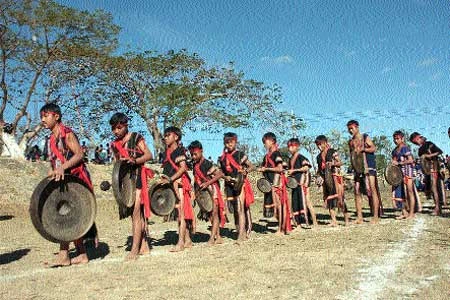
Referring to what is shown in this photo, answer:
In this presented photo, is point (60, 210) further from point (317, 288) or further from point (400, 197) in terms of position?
point (400, 197)

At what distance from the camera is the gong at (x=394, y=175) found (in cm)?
1101

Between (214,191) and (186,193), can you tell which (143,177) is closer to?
(186,193)

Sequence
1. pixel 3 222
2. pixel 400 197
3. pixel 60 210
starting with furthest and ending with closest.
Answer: pixel 3 222, pixel 400 197, pixel 60 210

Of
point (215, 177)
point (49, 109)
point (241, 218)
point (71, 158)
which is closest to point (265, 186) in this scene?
point (241, 218)

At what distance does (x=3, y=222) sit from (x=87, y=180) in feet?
29.6

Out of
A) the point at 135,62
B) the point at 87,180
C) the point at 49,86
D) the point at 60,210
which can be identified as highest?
the point at 135,62

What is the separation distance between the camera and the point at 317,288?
430cm

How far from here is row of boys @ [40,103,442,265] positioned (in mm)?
6250

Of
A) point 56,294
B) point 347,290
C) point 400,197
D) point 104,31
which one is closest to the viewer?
point 347,290

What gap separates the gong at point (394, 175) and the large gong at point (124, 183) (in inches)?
267

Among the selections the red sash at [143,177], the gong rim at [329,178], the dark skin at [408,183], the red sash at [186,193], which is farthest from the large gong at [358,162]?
the red sash at [143,177]

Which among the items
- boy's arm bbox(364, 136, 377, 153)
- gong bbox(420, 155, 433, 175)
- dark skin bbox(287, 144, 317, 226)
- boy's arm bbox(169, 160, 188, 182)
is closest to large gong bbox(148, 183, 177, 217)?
boy's arm bbox(169, 160, 188, 182)

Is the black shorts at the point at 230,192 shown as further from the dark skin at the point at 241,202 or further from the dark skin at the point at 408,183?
the dark skin at the point at 408,183

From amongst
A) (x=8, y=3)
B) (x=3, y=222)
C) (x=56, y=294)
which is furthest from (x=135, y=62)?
(x=56, y=294)
